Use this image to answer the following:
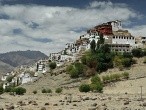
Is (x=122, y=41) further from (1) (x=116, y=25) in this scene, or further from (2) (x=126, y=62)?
(2) (x=126, y=62)

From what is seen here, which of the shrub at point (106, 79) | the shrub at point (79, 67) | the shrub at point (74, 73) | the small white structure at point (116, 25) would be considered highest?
the small white structure at point (116, 25)

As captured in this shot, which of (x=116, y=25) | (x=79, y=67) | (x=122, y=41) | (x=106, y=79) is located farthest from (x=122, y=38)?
(x=106, y=79)

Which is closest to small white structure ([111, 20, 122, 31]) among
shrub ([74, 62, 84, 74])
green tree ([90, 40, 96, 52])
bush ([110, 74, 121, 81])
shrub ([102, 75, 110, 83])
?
green tree ([90, 40, 96, 52])

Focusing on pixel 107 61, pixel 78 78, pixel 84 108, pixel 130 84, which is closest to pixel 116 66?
pixel 107 61

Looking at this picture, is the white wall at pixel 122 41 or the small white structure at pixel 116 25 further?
the small white structure at pixel 116 25

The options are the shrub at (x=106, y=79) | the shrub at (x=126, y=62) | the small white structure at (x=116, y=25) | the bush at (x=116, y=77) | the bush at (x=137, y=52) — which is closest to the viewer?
the shrub at (x=106, y=79)

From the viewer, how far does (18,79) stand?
7785 inches

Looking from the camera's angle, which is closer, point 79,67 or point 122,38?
point 79,67

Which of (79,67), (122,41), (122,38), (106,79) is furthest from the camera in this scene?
(122,38)

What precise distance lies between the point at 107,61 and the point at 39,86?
996 inches

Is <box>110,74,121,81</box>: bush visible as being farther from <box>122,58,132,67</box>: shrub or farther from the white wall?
the white wall

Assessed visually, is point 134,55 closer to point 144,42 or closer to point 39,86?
point 144,42

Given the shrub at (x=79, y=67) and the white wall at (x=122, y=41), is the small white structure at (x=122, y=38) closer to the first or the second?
the white wall at (x=122, y=41)

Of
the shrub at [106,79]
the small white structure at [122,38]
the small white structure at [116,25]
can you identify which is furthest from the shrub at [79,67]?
the small white structure at [116,25]
